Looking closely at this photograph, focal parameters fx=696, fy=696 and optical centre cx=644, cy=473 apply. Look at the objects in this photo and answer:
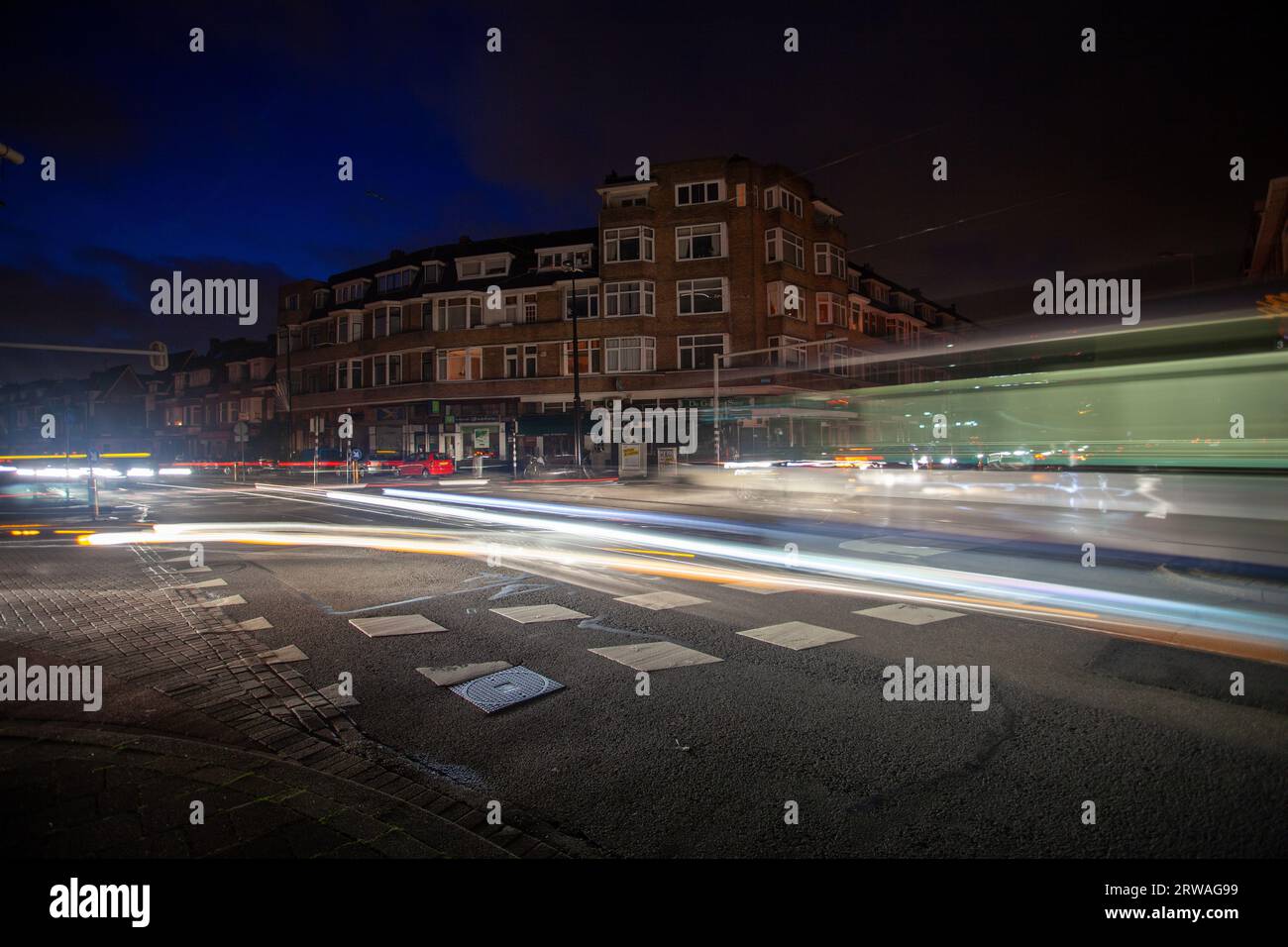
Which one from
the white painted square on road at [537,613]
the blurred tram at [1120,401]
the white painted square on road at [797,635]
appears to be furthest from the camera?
the blurred tram at [1120,401]

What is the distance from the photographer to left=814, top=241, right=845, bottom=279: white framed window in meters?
42.9

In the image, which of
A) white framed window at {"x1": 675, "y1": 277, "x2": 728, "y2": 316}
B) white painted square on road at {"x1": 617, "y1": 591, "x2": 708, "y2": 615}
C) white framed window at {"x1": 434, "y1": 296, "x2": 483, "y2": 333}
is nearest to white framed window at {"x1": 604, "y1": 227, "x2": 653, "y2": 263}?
white framed window at {"x1": 675, "y1": 277, "x2": 728, "y2": 316}

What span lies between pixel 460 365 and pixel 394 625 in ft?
130

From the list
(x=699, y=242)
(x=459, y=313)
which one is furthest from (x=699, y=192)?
(x=459, y=313)

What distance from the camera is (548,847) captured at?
3111 millimetres

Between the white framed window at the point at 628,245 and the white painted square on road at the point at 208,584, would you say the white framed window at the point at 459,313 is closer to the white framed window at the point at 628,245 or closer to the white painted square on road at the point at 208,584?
the white framed window at the point at 628,245

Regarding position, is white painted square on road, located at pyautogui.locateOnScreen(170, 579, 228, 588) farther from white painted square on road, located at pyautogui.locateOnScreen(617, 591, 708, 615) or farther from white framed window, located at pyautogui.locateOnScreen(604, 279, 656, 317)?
white framed window, located at pyautogui.locateOnScreen(604, 279, 656, 317)

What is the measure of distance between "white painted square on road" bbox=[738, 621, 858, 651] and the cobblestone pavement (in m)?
3.55

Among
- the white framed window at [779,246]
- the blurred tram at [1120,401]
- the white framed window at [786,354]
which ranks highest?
the white framed window at [779,246]

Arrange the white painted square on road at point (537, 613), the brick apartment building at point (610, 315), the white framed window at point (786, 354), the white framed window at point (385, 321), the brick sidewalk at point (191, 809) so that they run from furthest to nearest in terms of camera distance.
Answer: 1. the white framed window at point (385, 321)
2. the brick apartment building at point (610, 315)
3. the white framed window at point (786, 354)
4. the white painted square on road at point (537, 613)
5. the brick sidewalk at point (191, 809)

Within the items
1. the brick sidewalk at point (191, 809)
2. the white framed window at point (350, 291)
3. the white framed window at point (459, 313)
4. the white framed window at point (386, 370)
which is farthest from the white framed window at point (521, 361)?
the brick sidewalk at point (191, 809)

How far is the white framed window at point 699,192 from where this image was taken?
3953cm

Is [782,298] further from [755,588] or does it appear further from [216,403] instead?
[216,403]

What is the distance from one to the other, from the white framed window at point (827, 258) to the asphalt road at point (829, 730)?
37135 millimetres
